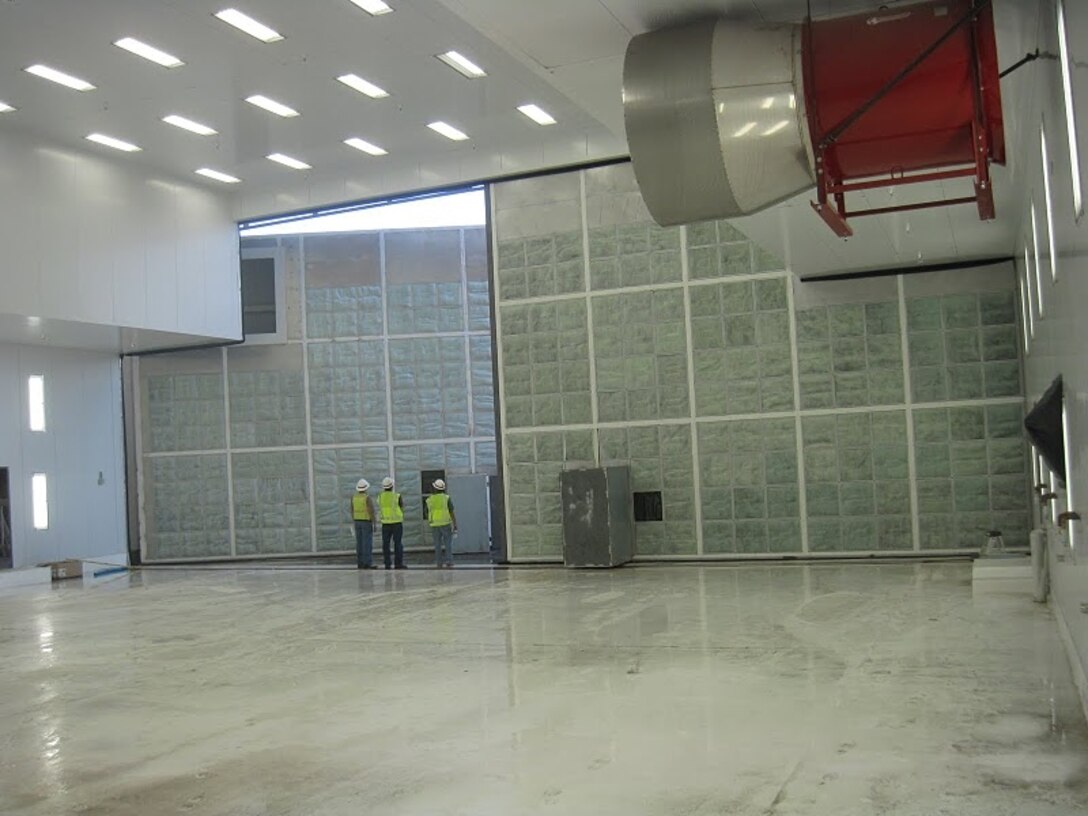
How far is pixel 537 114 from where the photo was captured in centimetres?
2111

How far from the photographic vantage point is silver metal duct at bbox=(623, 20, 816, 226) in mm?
6957

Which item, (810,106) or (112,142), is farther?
(112,142)

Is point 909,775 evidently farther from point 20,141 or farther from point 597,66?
point 20,141

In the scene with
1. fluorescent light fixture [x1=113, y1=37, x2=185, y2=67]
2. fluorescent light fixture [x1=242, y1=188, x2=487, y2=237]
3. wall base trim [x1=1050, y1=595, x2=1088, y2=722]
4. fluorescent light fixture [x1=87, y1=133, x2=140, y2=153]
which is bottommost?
wall base trim [x1=1050, y1=595, x2=1088, y2=722]

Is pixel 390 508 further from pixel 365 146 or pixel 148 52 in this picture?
pixel 148 52

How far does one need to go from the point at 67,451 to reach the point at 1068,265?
80.7 feet

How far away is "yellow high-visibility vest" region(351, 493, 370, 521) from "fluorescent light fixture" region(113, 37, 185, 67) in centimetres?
1047

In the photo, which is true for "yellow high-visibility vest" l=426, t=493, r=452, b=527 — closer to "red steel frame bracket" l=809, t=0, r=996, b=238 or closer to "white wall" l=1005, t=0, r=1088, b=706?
"white wall" l=1005, t=0, r=1088, b=706

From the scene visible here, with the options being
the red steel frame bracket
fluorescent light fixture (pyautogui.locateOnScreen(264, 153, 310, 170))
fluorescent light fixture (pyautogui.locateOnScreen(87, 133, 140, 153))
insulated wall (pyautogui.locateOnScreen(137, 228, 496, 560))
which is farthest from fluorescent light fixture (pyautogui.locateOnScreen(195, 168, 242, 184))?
the red steel frame bracket

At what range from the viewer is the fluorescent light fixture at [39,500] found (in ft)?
84.8

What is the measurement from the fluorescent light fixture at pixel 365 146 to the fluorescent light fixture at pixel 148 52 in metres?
4.89

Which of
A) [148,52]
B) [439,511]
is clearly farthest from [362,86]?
[439,511]

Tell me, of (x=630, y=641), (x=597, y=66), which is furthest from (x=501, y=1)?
(x=630, y=641)

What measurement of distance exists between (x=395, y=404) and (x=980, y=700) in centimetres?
2156
